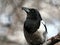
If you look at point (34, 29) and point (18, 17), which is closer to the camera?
point (34, 29)

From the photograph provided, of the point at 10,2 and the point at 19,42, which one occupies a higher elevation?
the point at 10,2

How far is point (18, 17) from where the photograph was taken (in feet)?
11.0

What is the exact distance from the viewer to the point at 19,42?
8.93 feet

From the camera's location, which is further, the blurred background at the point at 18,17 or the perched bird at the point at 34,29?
the blurred background at the point at 18,17

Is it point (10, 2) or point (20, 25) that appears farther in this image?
point (10, 2)

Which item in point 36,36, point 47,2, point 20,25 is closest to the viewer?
point 36,36

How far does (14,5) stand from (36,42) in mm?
1578

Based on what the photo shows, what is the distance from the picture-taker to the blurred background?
2.92 meters

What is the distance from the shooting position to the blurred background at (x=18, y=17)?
2.92m

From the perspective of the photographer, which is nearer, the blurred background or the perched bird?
the perched bird

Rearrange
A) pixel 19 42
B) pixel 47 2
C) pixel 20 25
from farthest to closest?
pixel 47 2 → pixel 20 25 → pixel 19 42

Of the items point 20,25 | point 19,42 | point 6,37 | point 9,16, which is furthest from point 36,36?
point 9,16

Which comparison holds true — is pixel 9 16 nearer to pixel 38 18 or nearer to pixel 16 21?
pixel 16 21

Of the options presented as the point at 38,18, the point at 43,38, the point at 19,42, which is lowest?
the point at 19,42
